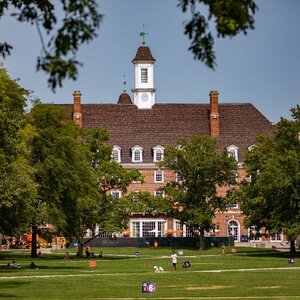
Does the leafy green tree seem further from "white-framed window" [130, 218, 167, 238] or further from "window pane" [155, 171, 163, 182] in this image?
"window pane" [155, 171, 163, 182]

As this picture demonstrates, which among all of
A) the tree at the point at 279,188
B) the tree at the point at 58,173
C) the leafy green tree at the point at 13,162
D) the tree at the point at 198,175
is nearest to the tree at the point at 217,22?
the leafy green tree at the point at 13,162

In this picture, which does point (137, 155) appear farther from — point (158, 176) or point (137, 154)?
point (158, 176)

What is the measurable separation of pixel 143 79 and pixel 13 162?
74.8 meters

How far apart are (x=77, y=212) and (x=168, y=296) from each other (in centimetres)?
3633

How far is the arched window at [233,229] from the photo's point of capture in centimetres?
12675

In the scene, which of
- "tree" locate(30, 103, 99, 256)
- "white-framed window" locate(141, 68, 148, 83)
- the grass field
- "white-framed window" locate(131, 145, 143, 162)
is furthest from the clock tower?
the grass field

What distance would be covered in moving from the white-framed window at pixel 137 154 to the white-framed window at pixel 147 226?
25.4 ft

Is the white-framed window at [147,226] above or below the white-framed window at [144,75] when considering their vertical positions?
below

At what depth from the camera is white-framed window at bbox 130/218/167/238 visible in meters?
127

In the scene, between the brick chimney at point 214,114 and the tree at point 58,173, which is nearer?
the tree at point 58,173

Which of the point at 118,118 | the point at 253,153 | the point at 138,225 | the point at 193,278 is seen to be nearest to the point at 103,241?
the point at 138,225

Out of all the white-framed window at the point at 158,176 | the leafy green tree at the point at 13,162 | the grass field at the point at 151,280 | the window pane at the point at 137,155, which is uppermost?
the window pane at the point at 137,155

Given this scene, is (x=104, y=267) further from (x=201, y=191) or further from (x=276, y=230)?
(x=201, y=191)

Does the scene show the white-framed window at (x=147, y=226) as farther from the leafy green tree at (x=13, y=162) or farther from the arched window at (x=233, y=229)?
the leafy green tree at (x=13, y=162)
